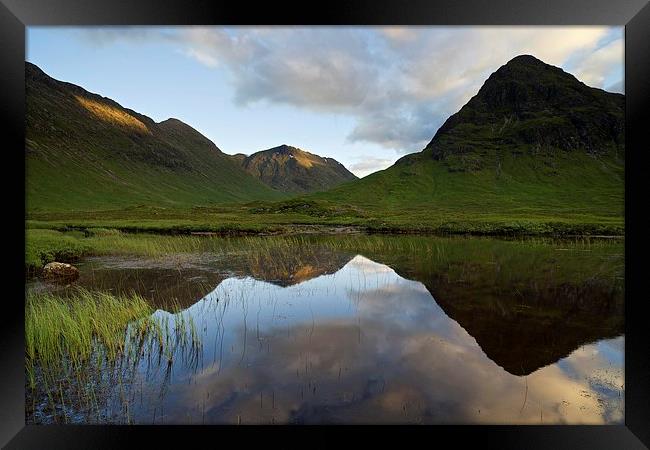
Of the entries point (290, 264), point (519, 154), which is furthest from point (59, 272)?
point (519, 154)

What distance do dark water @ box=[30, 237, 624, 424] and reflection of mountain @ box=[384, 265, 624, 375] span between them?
48 mm

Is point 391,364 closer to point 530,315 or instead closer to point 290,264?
point 530,315

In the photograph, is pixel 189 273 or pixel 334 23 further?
pixel 189 273

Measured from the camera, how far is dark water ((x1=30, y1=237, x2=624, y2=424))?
557cm

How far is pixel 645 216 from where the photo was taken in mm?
4270

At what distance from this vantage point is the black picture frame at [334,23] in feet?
13.1

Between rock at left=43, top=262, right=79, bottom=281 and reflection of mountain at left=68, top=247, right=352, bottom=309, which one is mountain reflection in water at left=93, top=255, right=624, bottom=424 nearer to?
reflection of mountain at left=68, top=247, right=352, bottom=309

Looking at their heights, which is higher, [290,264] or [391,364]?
[290,264]

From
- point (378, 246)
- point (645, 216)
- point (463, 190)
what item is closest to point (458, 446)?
point (645, 216)

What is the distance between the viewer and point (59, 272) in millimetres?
14414

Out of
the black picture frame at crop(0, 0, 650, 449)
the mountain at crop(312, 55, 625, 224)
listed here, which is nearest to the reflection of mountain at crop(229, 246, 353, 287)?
the black picture frame at crop(0, 0, 650, 449)

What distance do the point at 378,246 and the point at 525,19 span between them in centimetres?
2436

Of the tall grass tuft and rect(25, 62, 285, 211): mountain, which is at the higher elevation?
rect(25, 62, 285, 211): mountain

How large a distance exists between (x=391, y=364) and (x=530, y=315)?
18.5ft
